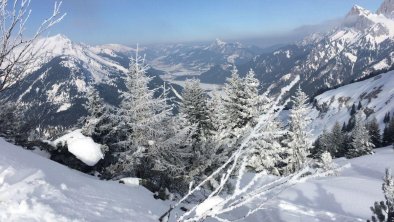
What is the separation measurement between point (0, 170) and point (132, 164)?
1114cm

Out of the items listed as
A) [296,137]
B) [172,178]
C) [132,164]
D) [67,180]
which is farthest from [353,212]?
[296,137]

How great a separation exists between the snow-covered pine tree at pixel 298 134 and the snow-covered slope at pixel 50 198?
35.7 m

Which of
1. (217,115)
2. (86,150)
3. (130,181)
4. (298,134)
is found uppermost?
(86,150)

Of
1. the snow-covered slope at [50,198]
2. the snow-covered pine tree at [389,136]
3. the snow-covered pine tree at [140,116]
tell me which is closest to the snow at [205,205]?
the snow-covered slope at [50,198]

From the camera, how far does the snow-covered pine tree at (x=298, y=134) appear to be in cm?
4041

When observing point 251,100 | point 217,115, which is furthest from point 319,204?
point 217,115

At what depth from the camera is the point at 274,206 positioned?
53.0 feet

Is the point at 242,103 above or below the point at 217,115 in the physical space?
above

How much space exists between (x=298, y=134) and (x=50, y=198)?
130ft

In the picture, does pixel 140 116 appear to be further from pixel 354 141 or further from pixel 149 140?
pixel 354 141

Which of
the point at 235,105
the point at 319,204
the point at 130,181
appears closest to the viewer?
the point at 130,181

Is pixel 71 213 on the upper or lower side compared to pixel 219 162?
upper

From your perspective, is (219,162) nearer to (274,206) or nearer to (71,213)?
(274,206)

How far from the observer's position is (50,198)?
4562 millimetres
